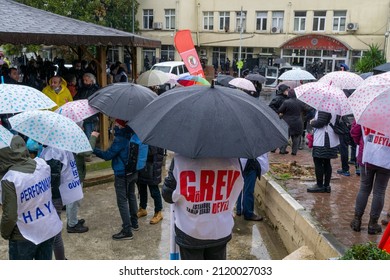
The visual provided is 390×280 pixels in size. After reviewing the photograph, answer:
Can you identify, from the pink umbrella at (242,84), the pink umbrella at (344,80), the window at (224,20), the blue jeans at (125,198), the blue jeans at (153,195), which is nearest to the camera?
the blue jeans at (125,198)

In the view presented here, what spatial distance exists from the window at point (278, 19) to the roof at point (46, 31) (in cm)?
2286

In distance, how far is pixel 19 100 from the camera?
379 centimetres

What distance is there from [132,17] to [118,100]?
98.7 feet

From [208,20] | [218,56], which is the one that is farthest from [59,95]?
[218,56]

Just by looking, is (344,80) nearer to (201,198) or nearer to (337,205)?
(337,205)

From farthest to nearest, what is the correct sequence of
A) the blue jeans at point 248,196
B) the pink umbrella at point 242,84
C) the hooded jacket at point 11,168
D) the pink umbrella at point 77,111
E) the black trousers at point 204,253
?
the pink umbrella at point 242,84, the blue jeans at point 248,196, the pink umbrella at point 77,111, the black trousers at point 204,253, the hooded jacket at point 11,168

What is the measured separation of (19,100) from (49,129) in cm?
65

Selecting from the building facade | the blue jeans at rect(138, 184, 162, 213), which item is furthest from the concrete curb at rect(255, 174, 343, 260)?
the building facade

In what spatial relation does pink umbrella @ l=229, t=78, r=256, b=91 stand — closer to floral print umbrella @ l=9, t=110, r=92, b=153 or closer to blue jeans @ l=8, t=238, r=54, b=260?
floral print umbrella @ l=9, t=110, r=92, b=153

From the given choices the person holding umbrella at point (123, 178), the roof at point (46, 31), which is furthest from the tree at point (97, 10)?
the person holding umbrella at point (123, 178)

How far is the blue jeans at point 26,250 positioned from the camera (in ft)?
10.9

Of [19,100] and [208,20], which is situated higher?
[208,20]

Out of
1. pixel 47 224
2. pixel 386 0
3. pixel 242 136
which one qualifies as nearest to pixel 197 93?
pixel 242 136

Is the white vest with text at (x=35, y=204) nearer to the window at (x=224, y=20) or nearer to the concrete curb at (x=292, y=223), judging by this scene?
the concrete curb at (x=292, y=223)
